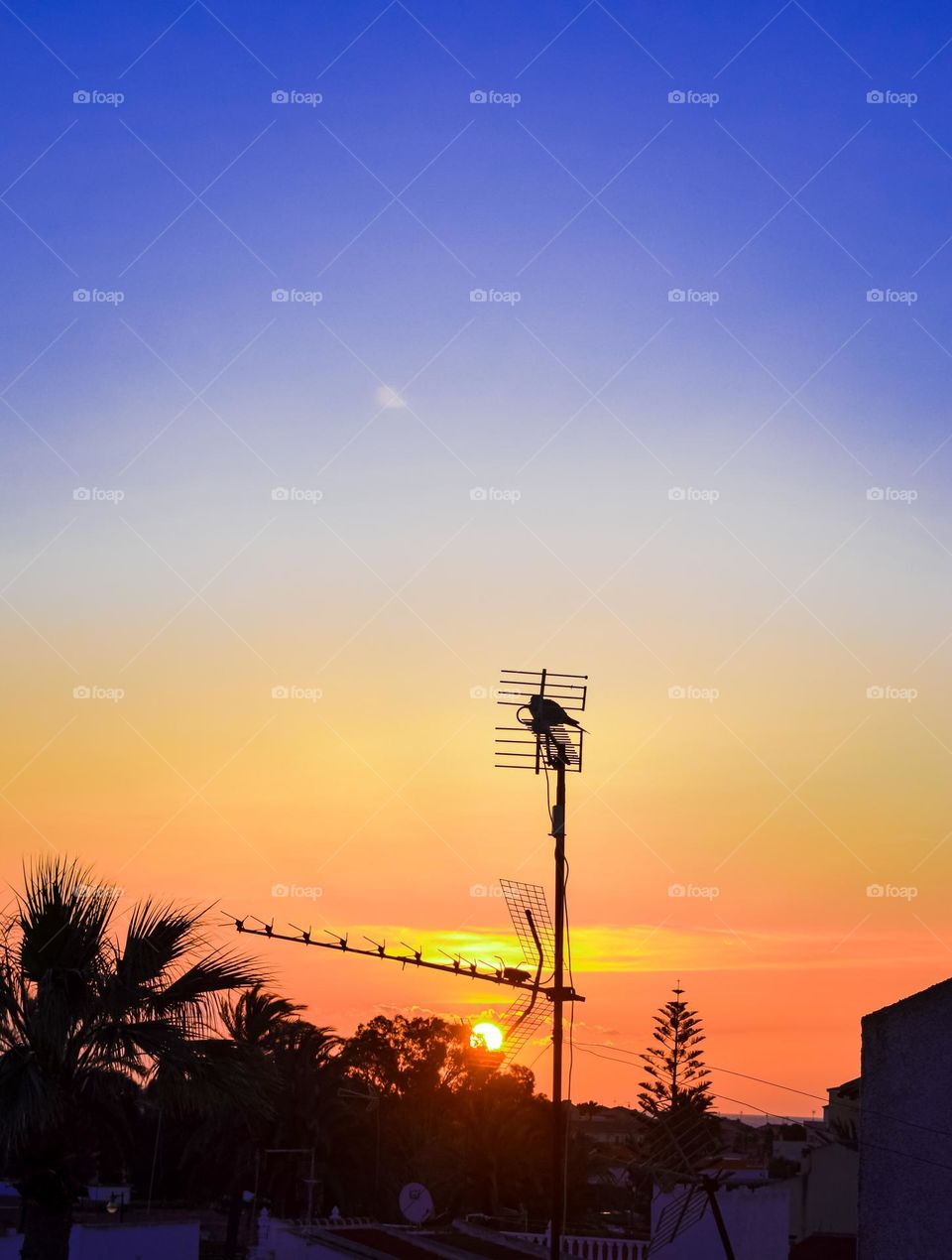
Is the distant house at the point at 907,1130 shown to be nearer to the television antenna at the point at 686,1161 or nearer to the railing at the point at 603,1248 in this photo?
the television antenna at the point at 686,1161

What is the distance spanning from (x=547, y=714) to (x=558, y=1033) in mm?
5309

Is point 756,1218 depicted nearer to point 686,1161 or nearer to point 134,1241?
point 686,1161

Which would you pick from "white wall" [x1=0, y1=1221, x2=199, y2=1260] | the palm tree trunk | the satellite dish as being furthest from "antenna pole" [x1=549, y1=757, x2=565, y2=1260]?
the satellite dish

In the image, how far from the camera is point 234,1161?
51.4m

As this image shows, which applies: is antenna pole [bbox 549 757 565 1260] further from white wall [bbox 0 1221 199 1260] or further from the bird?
white wall [bbox 0 1221 199 1260]

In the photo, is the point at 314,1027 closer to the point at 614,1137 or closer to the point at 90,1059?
the point at 90,1059

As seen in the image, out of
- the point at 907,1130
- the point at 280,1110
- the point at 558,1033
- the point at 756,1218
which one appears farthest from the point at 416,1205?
the point at 907,1130

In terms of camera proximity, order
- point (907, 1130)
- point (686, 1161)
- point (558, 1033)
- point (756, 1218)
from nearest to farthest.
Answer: point (907, 1130) → point (686, 1161) → point (558, 1033) → point (756, 1218)

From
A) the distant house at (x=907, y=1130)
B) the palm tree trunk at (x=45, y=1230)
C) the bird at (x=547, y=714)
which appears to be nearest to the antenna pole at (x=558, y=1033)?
the bird at (x=547, y=714)

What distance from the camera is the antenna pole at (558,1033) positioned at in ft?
71.9

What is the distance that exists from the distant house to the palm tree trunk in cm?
982

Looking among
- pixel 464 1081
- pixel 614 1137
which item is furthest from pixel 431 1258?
pixel 614 1137

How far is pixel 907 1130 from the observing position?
17656 mm

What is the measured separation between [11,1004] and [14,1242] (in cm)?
1671
